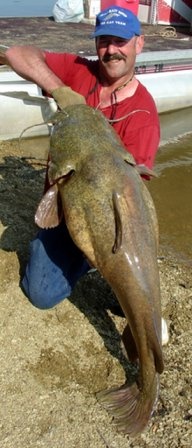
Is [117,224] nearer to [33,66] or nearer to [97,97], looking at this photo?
[97,97]

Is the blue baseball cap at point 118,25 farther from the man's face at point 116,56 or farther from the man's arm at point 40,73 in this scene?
the man's arm at point 40,73

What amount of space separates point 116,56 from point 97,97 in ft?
0.93

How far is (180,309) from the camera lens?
12.7ft

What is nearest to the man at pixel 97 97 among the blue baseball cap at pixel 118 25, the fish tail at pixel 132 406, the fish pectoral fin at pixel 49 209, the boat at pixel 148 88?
the blue baseball cap at pixel 118 25

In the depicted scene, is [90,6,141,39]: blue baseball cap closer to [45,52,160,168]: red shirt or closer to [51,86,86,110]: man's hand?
[45,52,160,168]: red shirt

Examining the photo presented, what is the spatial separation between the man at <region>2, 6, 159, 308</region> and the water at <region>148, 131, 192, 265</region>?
1.57m

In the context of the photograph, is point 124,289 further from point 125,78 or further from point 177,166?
point 177,166

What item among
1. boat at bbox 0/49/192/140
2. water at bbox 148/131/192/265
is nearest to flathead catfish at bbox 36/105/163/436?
water at bbox 148/131/192/265

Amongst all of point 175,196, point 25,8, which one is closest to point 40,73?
point 175,196

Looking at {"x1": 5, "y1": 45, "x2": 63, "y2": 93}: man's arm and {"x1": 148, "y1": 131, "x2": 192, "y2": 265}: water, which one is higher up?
{"x1": 5, "y1": 45, "x2": 63, "y2": 93}: man's arm

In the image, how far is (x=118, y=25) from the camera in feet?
11.2

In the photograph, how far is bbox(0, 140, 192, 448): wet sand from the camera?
2779 millimetres

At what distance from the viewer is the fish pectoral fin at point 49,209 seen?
9.18ft

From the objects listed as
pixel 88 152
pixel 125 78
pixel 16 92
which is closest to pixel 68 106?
pixel 88 152
